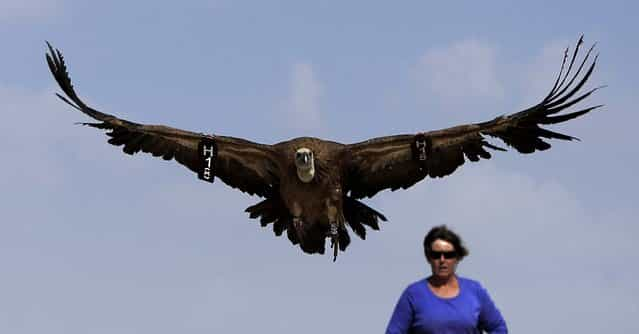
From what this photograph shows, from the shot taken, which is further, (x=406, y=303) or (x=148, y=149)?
(x=148, y=149)

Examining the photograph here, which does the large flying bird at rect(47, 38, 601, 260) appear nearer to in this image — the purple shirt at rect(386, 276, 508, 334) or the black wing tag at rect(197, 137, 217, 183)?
the black wing tag at rect(197, 137, 217, 183)

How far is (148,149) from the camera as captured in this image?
2078 cm

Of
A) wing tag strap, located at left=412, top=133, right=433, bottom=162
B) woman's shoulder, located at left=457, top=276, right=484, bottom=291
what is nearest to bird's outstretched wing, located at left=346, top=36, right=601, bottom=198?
wing tag strap, located at left=412, top=133, right=433, bottom=162

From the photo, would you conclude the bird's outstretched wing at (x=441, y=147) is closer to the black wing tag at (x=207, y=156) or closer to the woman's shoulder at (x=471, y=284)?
the black wing tag at (x=207, y=156)

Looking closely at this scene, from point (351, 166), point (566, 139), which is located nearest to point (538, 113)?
point (566, 139)

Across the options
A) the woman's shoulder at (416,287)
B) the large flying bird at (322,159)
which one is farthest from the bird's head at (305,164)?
the woman's shoulder at (416,287)

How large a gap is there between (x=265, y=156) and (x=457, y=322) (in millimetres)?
14292

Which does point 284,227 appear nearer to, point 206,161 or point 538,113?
point 206,161

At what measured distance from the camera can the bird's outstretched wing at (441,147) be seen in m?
19.2

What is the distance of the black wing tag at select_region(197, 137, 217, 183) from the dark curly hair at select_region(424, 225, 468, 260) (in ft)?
47.3

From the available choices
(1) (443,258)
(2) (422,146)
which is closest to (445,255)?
(1) (443,258)

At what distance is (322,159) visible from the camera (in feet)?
64.2

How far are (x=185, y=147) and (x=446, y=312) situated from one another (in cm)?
1484

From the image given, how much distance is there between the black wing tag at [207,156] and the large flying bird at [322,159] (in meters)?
0.02
